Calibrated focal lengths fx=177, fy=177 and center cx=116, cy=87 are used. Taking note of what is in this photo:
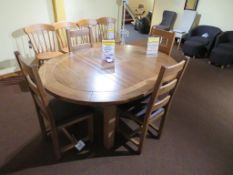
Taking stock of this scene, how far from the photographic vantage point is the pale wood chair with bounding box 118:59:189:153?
1.32m

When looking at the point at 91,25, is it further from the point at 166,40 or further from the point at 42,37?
the point at 166,40

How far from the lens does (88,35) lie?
2330mm

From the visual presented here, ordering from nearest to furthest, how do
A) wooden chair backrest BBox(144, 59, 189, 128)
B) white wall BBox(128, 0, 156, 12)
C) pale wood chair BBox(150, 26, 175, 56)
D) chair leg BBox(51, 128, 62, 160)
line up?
wooden chair backrest BBox(144, 59, 189, 128)
chair leg BBox(51, 128, 62, 160)
pale wood chair BBox(150, 26, 175, 56)
white wall BBox(128, 0, 156, 12)

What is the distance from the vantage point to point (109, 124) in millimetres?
1670

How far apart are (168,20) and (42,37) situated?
12.7 ft

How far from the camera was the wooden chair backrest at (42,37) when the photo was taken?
2.85 meters

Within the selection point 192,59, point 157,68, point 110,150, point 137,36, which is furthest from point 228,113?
point 137,36

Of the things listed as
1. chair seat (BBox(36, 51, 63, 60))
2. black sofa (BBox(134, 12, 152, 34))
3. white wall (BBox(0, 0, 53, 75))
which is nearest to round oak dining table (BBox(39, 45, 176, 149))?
chair seat (BBox(36, 51, 63, 60))

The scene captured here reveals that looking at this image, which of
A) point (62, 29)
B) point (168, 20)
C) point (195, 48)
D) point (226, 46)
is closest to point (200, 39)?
point (195, 48)

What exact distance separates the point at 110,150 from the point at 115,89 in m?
0.75

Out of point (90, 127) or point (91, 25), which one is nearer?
point (90, 127)

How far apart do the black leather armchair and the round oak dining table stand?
366 centimetres

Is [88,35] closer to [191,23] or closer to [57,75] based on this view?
[57,75]

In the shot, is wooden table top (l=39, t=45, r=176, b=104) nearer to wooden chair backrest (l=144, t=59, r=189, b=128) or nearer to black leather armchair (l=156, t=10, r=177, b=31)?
wooden chair backrest (l=144, t=59, r=189, b=128)
